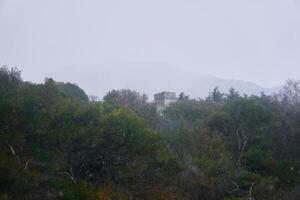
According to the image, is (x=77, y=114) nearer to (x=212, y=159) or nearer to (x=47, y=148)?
(x=47, y=148)

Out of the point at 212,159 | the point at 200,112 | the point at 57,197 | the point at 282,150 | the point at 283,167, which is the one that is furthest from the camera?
the point at 200,112

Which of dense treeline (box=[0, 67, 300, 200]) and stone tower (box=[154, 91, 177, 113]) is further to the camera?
stone tower (box=[154, 91, 177, 113])

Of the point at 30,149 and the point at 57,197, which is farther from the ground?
the point at 30,149

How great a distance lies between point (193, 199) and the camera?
1564cm

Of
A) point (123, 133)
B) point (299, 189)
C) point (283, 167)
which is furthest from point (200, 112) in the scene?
point (123, 133)

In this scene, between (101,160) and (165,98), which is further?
(165,98)

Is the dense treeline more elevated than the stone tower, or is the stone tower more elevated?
the stone tower

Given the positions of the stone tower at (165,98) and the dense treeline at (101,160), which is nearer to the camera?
the dense treeline at (101,160)

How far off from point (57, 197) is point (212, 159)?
8.53 metres

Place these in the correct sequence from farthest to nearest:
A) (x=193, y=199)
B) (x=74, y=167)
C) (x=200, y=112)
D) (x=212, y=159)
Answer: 1. (x=200, y=112)
2. (x=212, y=159)
3. (x=193, y=199)
4. (x=74, y=167)

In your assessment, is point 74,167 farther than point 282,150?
No

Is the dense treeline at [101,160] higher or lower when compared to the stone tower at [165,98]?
lower

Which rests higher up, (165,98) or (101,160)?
(165,98)

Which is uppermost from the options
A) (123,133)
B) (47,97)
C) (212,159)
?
(47,97)
